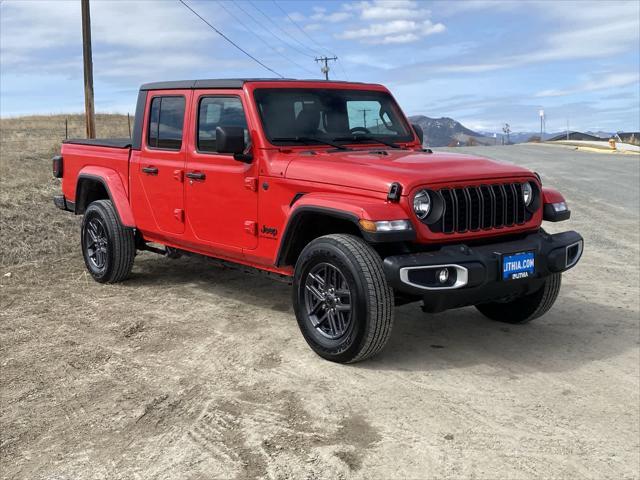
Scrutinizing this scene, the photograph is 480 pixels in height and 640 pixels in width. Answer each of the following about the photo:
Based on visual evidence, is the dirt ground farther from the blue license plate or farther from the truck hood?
the truck hood

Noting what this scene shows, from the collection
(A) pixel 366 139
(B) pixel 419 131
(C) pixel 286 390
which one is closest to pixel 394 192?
(C) pixel 286 390

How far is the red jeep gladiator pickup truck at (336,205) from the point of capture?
4531 millimetres

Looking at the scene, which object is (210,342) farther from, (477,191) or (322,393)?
(477,191)

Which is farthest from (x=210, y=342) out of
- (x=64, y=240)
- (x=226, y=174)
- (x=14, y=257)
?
(x=64, y=240)

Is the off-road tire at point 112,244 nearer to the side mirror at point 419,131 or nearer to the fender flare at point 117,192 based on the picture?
the fender flare at point 117,192

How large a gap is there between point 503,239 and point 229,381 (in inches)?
86.7

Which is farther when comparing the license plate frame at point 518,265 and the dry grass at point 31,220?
the dry grass at point 31,220

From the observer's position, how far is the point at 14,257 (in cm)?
866

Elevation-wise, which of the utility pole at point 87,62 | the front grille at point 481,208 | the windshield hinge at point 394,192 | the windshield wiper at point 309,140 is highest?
the utility pole at point 87,62

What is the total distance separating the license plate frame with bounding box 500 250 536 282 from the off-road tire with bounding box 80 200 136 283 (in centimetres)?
396

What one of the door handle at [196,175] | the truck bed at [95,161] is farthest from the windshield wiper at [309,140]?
the truck bed at [95,161]

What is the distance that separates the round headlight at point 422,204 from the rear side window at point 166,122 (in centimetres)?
256

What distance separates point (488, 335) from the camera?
5637mm

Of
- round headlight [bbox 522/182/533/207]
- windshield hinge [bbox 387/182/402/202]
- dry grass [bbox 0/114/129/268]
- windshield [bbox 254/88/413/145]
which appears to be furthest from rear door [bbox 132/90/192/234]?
round headlight [bbox 522/182/533/207]
